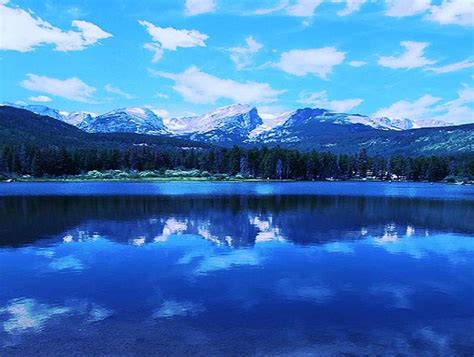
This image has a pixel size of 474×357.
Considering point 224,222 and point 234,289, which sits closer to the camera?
point 234,289

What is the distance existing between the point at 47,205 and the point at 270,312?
6583 centimetres

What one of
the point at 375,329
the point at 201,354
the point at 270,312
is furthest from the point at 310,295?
the point at 201,354

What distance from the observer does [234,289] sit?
2684 cm

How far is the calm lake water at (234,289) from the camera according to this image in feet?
62.7

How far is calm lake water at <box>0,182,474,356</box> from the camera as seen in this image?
62.7ft

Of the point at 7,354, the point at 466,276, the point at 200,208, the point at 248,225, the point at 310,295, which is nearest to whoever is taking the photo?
the point at 7,354

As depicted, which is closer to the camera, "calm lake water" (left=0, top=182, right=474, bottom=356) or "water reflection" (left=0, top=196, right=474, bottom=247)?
"calm lake water" (left=0, top=182, right=474, bottom=356)

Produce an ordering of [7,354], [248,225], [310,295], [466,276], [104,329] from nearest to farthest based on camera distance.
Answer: [7,354], [104,329], [310,295], [466,276], [248,225]

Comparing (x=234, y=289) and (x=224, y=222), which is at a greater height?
(x=234, y=289)

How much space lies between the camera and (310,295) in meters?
25.9

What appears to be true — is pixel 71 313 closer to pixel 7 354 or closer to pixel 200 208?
pixel 7 354

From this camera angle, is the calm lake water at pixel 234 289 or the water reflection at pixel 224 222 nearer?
the calm lake water at pixel 234 289

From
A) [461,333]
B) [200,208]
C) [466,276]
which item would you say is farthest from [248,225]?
[461,333]

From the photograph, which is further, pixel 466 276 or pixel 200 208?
pixel 200 208
